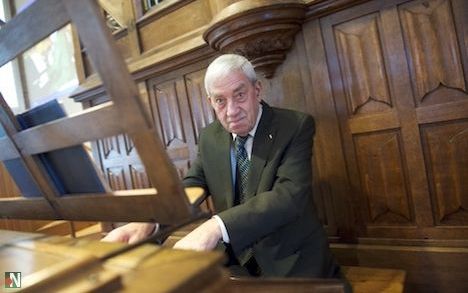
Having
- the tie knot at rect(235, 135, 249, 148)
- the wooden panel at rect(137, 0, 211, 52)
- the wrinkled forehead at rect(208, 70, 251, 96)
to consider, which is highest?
the wooden panel at rect(137, 0, 211, 52)

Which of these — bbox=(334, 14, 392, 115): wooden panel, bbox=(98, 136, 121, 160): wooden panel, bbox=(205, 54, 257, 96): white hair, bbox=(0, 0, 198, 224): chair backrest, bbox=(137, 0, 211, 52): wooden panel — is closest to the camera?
bbox=(0, 0, 198, 224): chair backrest

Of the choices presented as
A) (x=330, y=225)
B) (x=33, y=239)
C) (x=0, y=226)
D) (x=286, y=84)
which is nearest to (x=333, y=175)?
(x=330, y=225)

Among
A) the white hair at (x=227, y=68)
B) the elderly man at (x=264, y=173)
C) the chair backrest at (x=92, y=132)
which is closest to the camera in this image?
the chair backrest at (x=92, y=132)

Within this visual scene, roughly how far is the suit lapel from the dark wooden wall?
51 centimetres

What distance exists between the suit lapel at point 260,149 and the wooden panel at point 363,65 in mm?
540

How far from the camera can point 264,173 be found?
5.11 ft

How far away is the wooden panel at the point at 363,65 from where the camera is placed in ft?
5.95

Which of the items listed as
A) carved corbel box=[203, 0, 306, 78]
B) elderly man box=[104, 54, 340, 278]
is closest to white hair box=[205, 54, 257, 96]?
elderly man box=[104, 54, 340, 278]

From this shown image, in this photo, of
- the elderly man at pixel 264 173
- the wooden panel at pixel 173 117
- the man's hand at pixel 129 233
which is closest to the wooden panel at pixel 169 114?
the wooden panel at pixel 173 117

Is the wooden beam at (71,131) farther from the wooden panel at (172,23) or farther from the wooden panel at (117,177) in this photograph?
the wooden panel at (117,177)

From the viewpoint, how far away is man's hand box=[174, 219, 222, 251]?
1.11m

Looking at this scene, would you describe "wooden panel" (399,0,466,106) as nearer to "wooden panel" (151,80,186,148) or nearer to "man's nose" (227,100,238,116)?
"man's nose" (227,100,238,116)

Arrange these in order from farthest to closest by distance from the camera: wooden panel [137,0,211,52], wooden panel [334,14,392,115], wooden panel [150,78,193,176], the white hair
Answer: wooden panel [150,78,193,176] < wooden panel [137,0,211,52] < wooden panel [334,14,392,115] < the white hair

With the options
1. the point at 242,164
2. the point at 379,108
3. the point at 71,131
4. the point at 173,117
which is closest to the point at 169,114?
the point at 173,117
